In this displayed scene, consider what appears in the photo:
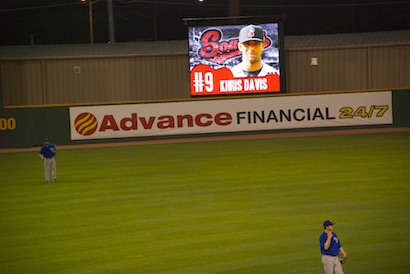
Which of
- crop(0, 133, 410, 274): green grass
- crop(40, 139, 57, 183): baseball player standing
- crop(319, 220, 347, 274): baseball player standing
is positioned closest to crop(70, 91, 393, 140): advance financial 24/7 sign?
crop(0, 133, 410, 274): green grass

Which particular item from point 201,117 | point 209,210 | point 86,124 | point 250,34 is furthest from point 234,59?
point 209,210

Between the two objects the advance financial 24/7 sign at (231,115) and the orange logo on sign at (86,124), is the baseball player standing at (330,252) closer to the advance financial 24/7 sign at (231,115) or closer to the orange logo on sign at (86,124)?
the advance financial 24/7 sign at (231,115)

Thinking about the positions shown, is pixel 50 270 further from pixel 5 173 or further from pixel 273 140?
pixel 273 140

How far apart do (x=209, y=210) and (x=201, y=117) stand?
15.1 m

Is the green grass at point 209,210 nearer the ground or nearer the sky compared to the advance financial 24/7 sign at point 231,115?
nearer the ground

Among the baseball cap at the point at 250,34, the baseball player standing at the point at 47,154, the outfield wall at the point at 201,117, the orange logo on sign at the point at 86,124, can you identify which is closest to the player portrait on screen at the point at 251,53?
the baseball cap at the point at 250,34

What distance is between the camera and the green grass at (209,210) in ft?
50.5

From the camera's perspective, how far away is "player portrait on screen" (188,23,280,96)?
3500 cm

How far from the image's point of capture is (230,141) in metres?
33.5

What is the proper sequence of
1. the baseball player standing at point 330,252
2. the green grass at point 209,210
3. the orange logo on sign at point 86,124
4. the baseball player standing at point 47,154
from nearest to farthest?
1. the baseball player standing at point 330,252
2. the green grass at point 209,210
3. the baseball player standing at point 47,154
4. the orange logo on sign at point 86,124

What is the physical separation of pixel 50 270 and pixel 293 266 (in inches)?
188

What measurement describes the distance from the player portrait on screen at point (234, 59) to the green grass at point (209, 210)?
5.51 m

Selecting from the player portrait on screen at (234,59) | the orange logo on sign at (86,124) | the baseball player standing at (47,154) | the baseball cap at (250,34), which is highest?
the baseball cap at (250,34)

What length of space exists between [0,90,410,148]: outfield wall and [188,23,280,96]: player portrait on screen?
Answer: 1163 mm
